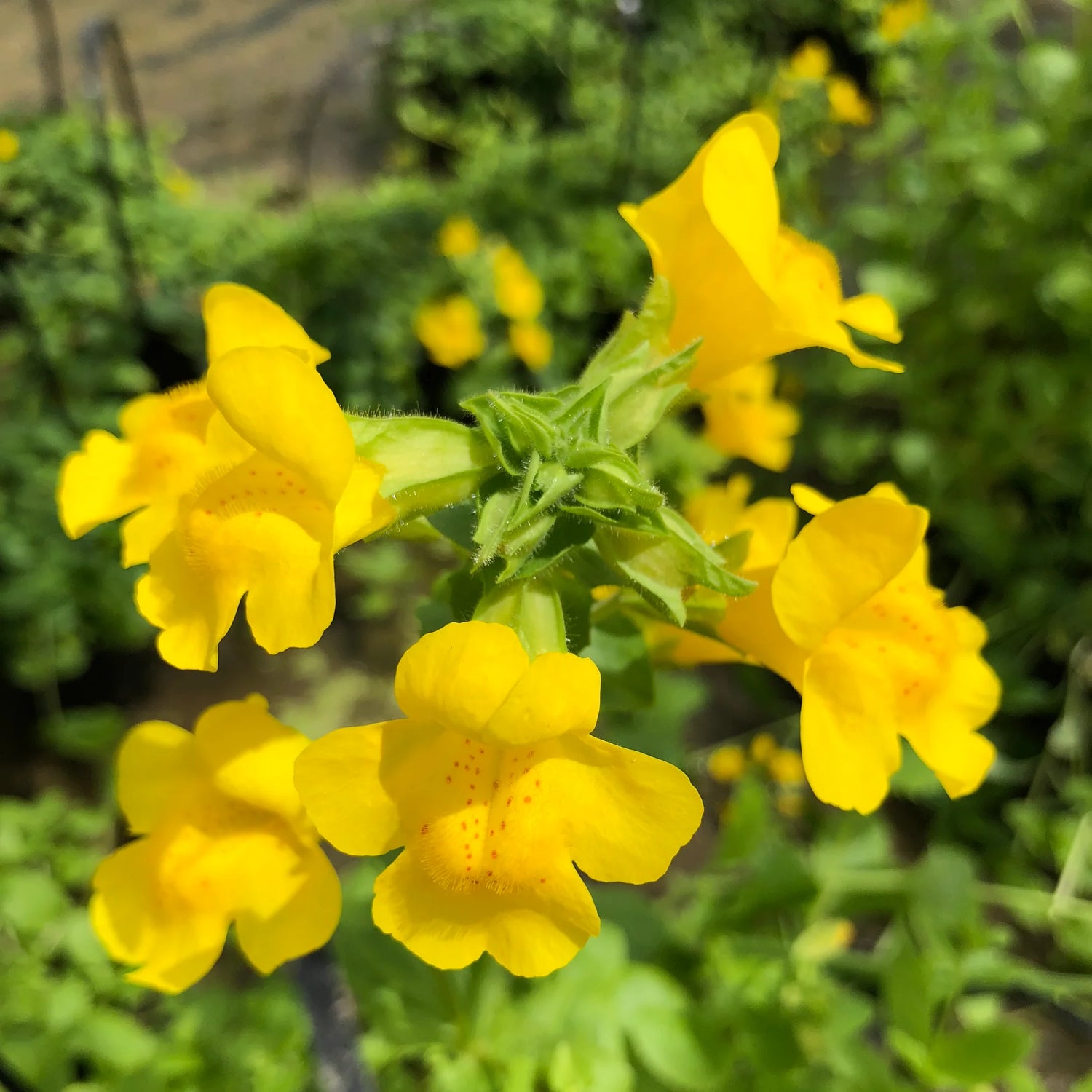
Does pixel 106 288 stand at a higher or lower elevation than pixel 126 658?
higher

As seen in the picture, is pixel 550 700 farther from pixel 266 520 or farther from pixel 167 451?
pixel 167 451

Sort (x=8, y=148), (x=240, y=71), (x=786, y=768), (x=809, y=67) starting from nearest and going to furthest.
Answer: (x=8, y=148), (x=786, y=768), (x=809, y=67), (x=240, y=71)

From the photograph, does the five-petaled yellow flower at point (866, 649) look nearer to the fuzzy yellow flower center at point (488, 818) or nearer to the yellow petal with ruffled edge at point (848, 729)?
the yellow petal with ruffled edge at point (848, 729)

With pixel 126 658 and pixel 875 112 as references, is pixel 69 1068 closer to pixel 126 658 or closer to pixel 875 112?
pixel 126 658

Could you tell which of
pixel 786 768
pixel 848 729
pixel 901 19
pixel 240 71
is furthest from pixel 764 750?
pixel 240 71

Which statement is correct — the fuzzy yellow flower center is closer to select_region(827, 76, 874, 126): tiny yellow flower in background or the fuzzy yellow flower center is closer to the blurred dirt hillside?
select_region(827, 76, 874, 126): tiny yellow flower in background

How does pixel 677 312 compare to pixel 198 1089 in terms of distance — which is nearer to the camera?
pixel 677 312

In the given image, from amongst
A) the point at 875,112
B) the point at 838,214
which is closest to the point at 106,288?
the point at 838,214
